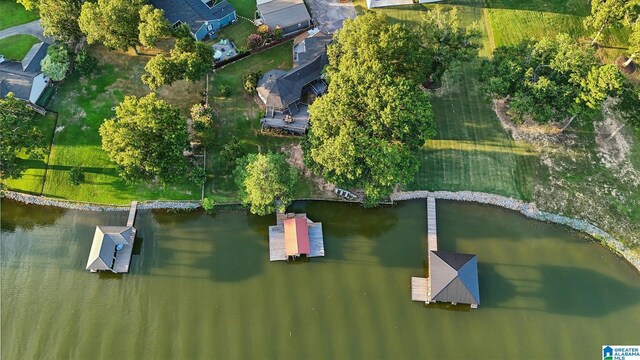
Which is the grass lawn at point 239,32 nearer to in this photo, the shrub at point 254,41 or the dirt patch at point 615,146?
the shrub at point 254,41

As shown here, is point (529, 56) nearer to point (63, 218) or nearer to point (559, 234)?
point (559, 234)

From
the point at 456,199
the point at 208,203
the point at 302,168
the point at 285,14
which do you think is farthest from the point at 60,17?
the point at 456,199

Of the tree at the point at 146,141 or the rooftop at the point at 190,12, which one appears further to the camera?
the rooftop at the point at 190,12

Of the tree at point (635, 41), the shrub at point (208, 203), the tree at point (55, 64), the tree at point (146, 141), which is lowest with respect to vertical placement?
the shrub at point (208, 203)

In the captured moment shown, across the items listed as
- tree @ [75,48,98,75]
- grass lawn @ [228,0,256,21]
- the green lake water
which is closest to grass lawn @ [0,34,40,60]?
tree @ [75,48,98,75]

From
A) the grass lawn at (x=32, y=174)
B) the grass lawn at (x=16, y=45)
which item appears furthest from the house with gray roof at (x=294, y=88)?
the grass lawn at (x=16, y=45)

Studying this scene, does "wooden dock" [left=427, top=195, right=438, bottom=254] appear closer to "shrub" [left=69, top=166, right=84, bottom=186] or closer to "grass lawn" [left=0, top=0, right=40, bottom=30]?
"shrub" [left=69, top=166, right=84, bottom=186]
